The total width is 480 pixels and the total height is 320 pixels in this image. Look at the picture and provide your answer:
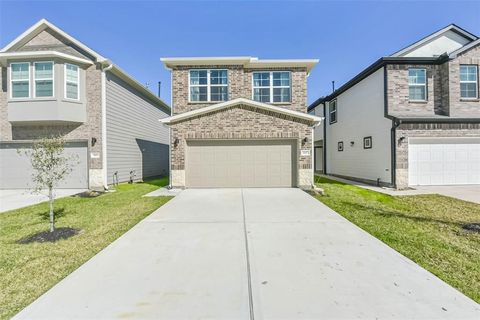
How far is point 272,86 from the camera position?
42.6ft

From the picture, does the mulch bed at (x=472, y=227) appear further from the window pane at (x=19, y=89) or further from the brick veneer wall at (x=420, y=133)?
the window pane at (x=19, y=89)

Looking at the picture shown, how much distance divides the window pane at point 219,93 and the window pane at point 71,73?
6.42 meters

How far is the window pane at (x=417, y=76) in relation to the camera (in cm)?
1183

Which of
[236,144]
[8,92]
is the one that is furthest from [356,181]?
[8,92]

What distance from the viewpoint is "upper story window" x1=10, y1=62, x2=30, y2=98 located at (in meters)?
11.0

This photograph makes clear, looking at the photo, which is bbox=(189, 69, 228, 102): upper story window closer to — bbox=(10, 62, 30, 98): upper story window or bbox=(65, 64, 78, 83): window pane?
bbox=(65, 64, 78, 83): window pane

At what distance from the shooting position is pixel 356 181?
14164 mm

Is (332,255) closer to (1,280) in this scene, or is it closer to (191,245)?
(191,245)

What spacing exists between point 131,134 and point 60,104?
4.04 meters

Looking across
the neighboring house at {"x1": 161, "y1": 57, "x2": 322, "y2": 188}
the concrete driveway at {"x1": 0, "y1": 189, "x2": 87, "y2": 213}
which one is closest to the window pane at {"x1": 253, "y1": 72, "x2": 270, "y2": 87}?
the neighboring house at {"x1": 161, "y1": 57, "x2": 322, "y2": 188}

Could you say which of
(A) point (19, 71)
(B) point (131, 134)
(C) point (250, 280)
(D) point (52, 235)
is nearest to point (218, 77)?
(B) point (131, 134)

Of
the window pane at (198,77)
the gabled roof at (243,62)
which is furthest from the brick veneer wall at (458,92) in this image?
the window pane at (198,77)

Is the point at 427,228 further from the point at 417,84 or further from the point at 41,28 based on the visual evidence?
the point at 41,28

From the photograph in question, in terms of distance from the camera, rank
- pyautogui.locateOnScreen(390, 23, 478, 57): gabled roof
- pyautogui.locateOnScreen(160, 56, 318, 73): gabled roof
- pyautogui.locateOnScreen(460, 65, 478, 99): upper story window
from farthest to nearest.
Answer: pyautogui.locateOnScreen(390, 23, 478, 57): gabled roof, pyautogui.locateOnScreen(160, 56, 318, 73): gabled roof, pyautogui.locateOnScreen(460, 65, 478, 99): upper story window
